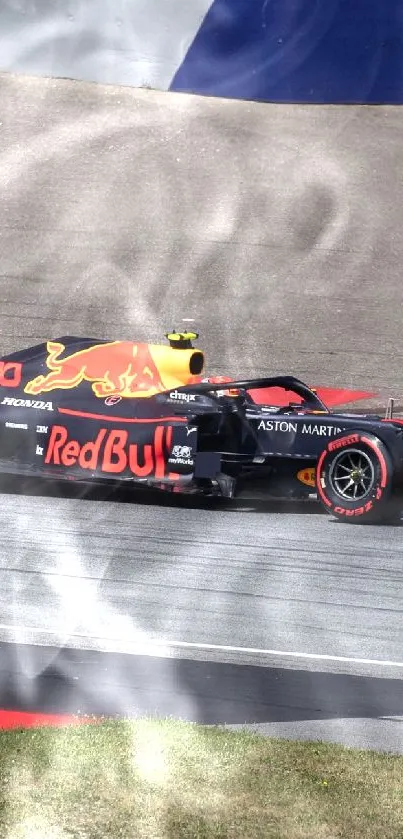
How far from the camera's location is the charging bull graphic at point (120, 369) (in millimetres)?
12055

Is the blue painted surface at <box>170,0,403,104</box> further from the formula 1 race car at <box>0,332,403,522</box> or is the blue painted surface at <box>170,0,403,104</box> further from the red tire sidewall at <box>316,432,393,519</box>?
the red tire sidewall at <box>316,432,393,519</box>

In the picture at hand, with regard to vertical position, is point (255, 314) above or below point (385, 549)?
below

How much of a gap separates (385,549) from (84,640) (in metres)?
3.40

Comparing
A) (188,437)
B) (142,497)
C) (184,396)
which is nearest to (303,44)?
(184,396)

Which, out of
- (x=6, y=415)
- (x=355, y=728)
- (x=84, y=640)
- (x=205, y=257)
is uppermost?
(x=355, y=728)

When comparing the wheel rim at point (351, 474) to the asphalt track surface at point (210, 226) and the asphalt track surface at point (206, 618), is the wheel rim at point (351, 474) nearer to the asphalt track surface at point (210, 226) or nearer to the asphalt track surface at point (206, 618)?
the asphalt track surface at point (206, 618)

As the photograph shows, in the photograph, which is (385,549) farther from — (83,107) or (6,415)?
(83,107)

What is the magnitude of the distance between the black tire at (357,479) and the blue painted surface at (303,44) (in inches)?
413

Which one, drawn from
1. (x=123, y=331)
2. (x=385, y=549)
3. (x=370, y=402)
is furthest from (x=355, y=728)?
(x=123, y=331)

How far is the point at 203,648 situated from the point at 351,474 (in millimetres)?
3873

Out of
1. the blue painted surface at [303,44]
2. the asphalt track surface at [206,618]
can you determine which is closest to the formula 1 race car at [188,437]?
the asphalt track surface at [206,618]

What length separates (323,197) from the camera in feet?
82.9

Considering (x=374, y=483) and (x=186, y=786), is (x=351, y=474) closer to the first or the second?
(x=374, y=483)

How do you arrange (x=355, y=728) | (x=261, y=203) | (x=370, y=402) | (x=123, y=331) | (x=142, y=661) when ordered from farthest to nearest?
(x=261, y=203), (x=123, y=331), (x=370, y=402), (x=142, y=661), (x=355, y=728)
